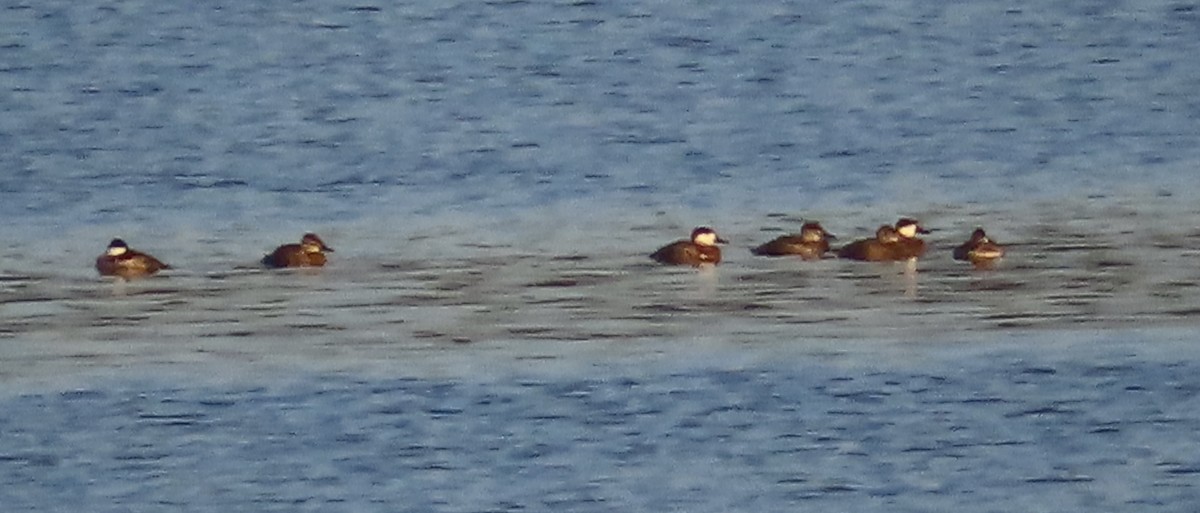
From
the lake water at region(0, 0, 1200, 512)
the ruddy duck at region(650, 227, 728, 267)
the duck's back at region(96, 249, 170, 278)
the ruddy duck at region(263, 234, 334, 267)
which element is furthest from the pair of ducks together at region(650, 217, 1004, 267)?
the duck's back at region(96, 249, 170, 278)

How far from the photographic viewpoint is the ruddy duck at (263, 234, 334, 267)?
18.4 metres

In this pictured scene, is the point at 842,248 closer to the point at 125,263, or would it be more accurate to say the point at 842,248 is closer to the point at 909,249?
the point at 909,249

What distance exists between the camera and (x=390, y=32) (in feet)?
94.9

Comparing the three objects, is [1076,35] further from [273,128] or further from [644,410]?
[644,410]

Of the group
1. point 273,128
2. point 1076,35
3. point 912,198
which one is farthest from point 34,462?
point 1076,35

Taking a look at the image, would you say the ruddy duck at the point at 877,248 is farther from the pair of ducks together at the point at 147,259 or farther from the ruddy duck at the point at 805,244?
the pair of ducks together at the point at 147,259

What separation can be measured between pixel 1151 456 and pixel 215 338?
4.87 metres

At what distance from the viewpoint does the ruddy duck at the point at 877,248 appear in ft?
60.1

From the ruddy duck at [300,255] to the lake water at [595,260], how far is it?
0.68ft

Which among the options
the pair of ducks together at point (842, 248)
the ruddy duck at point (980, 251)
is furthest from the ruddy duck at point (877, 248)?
the ruddy duck at point (980, 251)

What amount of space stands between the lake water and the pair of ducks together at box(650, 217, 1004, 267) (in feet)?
0.40

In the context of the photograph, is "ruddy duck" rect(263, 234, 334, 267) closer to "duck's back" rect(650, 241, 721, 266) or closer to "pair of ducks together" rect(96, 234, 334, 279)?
"pair of ducks together" rect(96, 234, 334, 279)

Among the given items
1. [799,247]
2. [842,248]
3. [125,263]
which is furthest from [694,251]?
[125,263]

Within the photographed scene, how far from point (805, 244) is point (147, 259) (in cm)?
355
